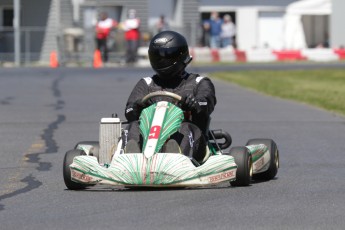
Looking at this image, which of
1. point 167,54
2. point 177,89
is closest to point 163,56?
point 167,54

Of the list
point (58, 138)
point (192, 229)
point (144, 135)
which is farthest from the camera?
point (58, 138)

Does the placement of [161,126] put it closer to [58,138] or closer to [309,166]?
[309,166]

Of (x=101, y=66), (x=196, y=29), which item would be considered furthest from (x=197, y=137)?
(x=196, y=29)

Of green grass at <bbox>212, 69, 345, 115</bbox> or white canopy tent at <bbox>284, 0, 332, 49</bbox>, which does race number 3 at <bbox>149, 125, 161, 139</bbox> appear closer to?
green grass at <bbox>212, 69, 345, 115</bbox>

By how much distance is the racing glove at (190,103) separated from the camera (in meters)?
10.0

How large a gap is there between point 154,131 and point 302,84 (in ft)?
64.9

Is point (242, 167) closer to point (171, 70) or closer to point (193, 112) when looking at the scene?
point (193, 112)

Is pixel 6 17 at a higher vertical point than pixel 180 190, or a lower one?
higher

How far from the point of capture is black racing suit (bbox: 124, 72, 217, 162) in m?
9.77

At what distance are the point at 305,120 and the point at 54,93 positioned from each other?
8.35 metres

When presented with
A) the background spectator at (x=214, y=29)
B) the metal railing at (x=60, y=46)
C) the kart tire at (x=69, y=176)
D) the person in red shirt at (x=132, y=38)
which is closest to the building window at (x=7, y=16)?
the metal railing at (x=60, y=46)

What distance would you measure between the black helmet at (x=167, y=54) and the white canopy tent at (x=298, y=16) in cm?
3928

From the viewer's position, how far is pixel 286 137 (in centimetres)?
1527

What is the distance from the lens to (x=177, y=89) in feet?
34.2
